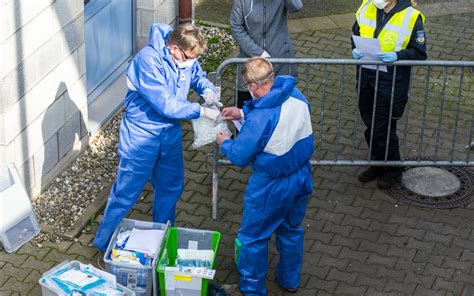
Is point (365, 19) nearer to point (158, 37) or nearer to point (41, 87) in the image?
point (158, 37)

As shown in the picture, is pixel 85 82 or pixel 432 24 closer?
pixel 85 82

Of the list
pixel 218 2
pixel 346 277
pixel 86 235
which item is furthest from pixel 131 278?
pixel 218 2

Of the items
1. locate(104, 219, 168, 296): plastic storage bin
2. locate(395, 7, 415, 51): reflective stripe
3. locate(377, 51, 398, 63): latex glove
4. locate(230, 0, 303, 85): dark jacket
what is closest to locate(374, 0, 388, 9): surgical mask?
Result: locate(395, 7, 415, 51): reflective stripe

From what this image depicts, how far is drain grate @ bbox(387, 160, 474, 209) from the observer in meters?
8.57

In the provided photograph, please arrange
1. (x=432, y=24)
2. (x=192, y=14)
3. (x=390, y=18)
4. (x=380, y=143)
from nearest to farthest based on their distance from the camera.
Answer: (x=390, y=18) < (x=380, y=143) < (x=192, y=14) < (x=432, y=24)

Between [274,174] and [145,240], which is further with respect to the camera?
[145,240]

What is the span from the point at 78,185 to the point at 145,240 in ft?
5.02

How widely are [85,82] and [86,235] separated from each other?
1534mm

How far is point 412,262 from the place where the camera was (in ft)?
25.7

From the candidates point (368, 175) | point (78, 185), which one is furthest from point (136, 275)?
point (368, 175)

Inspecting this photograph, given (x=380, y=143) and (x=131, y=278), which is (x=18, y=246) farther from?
(x=380, y=143)

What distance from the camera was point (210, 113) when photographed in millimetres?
7375

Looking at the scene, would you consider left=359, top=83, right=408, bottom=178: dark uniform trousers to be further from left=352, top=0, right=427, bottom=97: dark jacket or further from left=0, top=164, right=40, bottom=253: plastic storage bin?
left=0, top=164, right=40, bottom=253: plastic storage bin

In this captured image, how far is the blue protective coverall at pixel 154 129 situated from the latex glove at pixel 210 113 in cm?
7
